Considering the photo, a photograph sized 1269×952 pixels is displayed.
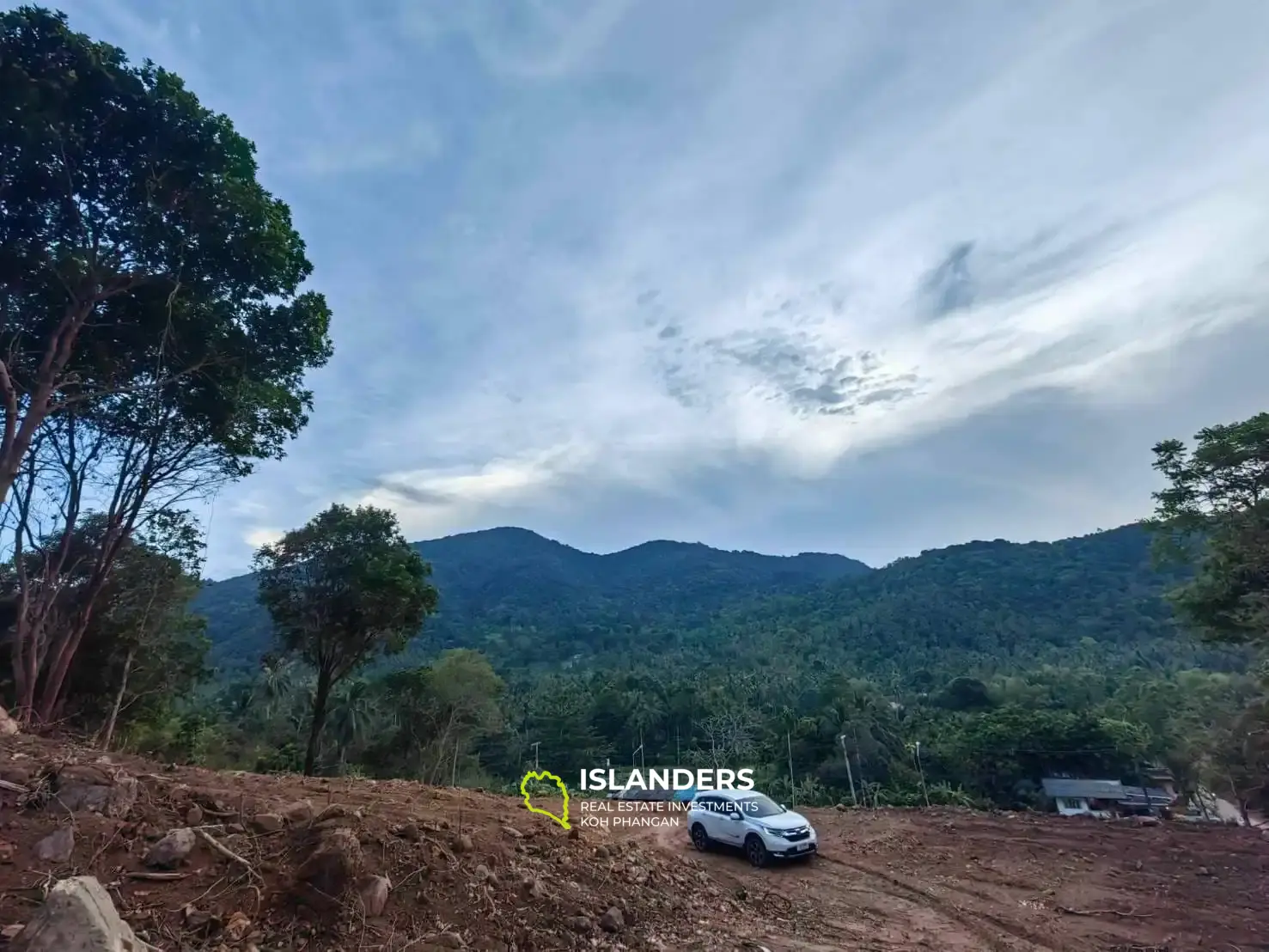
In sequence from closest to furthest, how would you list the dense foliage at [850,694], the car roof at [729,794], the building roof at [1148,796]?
1. the car roof at [729,794]
2. the dense foliage at [850,694]
3. the building roof at [1148,796]

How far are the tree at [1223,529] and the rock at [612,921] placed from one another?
14854mm

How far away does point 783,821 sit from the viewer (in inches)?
423

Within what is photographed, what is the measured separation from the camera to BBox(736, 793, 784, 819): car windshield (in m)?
11.0

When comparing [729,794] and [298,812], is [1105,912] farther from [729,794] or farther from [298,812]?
[298,812]

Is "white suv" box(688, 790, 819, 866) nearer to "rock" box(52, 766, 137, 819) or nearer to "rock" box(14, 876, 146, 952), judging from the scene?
"rock" box(52, 766, 137, 819)

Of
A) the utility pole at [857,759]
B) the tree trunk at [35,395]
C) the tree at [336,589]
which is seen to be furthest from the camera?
the utility pole at [857,759]

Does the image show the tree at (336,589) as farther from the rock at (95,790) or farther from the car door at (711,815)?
the rock at (95,790)

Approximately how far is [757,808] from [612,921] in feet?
20.2

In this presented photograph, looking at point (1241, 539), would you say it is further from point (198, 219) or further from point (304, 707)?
point (304, 707)

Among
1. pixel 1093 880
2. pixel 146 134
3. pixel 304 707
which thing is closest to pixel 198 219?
pixel 146 134

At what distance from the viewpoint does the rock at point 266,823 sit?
205 inches

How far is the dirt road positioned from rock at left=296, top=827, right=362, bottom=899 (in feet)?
14.7

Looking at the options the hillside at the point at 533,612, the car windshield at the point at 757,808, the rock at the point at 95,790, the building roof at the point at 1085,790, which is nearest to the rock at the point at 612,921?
the rock at the point at 95,790
